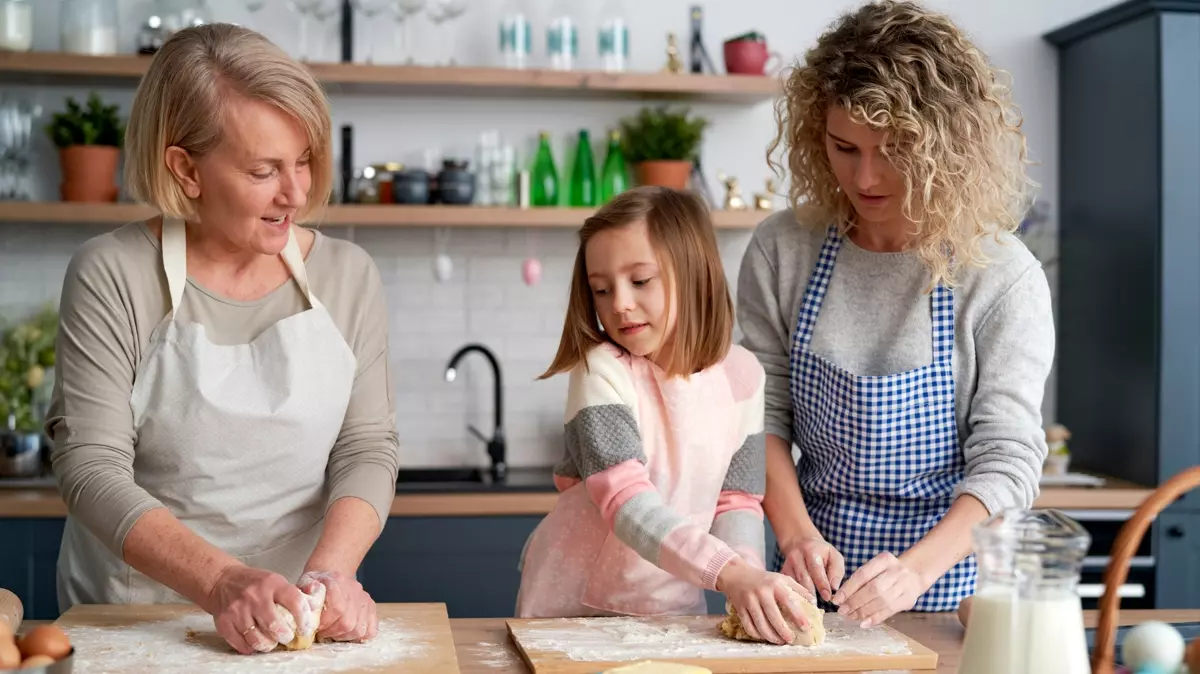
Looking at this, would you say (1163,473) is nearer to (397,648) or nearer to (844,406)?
(844,406)

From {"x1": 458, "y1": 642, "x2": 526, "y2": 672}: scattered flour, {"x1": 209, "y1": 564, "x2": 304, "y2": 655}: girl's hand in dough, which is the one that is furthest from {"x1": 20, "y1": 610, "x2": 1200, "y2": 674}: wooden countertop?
{"x1": 209, "y1": 564, "x2": 304, "y2": 655}: girl's hand in dough

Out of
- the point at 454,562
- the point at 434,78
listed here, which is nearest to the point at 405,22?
the point at 434,78

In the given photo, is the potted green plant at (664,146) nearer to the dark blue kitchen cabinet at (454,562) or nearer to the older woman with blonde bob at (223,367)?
the dark blue kitchen cabinet at (454,562)

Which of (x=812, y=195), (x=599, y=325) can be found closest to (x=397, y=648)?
(x=599, y=325)

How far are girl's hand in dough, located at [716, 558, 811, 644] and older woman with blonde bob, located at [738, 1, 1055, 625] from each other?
98 millimetres

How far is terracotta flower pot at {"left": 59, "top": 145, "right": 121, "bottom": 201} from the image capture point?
12.6 ft

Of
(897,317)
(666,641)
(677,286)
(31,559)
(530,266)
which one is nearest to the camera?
(666,641)

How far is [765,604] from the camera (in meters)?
1.64

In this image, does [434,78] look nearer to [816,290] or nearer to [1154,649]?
[816,290]

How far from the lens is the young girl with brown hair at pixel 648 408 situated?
1892mm

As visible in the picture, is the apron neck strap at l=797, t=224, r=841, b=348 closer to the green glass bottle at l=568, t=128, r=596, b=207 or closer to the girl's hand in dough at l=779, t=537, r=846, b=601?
the girl's hand in dough at l=779, t=537, r=846, b=601

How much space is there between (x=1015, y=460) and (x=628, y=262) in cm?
62

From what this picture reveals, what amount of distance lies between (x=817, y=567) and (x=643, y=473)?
10.9 inches

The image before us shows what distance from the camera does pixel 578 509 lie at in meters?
1.95
